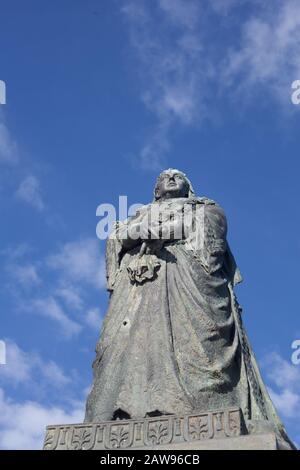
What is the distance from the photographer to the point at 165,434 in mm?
8984

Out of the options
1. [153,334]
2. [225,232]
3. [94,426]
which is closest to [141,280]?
[153,334]

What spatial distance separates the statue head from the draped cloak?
1256 millimetres

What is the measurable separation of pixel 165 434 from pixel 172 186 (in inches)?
231

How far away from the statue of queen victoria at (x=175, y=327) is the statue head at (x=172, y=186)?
0.61 m

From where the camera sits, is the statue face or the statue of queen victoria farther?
the statue face

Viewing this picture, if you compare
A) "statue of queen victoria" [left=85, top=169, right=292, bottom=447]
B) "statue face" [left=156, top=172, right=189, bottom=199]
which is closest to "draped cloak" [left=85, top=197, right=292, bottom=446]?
"statue of queen victoria" [left=85, top=169, right=292, bottom=447]

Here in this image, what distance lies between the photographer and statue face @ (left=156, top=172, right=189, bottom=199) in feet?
45.0

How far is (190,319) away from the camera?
36.1 ft

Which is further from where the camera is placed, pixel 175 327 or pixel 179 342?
A: pixel 175 327

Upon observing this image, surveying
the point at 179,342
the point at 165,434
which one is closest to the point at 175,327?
the point at 179,342

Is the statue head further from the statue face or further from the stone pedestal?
the stone pedestal

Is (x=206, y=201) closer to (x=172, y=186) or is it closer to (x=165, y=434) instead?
(x=172, y=186)
